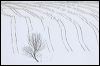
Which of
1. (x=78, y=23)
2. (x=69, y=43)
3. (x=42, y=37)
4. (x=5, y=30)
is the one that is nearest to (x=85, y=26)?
(x=78, y=23)

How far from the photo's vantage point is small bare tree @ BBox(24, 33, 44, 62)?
3518 mm

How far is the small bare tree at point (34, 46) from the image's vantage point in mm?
3518

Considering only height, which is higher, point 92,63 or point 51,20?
point 51,20

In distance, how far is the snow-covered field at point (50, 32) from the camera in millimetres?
3543

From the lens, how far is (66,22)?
396 centimetres

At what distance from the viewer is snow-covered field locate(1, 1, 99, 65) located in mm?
3543

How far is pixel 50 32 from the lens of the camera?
3842mm

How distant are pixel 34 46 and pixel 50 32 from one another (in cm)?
40

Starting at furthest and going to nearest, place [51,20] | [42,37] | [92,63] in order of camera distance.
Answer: [51,20]
[42,37]
[92,63]

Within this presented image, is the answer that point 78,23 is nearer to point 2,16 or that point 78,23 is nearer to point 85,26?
point 85,26

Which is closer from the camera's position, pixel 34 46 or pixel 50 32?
pixel 34 46

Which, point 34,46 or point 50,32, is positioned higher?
point 50,32

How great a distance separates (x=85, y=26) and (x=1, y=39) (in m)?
1.07

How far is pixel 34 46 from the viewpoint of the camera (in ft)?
11.6
